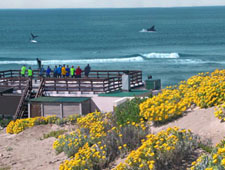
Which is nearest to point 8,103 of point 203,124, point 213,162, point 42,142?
point 42,142

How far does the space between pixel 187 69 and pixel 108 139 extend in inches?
2379

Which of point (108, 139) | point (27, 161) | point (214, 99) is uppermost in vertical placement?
point (214, 99)

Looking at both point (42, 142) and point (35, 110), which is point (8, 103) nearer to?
point (35, 110)

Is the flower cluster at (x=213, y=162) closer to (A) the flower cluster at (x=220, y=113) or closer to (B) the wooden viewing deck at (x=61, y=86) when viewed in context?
(A) the flower cluster at (x=220, y=113)

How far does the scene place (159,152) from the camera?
35.7 feet

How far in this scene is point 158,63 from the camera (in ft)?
266

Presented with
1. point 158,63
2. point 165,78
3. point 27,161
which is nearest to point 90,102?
point 27,161

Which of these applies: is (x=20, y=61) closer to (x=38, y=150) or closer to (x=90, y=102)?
(x=90, y=102)

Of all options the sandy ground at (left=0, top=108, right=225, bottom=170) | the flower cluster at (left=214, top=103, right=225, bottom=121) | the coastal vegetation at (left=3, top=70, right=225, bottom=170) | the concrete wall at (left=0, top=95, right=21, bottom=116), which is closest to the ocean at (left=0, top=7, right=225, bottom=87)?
the concrete wall at (left=0, top=95, right=21, bottom=116)

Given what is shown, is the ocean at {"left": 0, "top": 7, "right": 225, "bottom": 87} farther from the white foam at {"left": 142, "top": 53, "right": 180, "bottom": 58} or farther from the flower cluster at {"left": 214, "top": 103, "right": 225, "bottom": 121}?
the flower cluster at {"left": 214, "top": 103, "right": 225, "bottom": 121}

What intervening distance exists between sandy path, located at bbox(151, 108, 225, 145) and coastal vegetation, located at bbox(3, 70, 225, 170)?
0.25 metres

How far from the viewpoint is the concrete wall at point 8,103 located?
1101 inches

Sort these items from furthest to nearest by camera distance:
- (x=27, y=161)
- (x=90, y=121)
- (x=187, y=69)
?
(x=187, y=69) → (x=90, y=121) → (x=27, y=161)

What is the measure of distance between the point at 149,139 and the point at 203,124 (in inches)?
111
